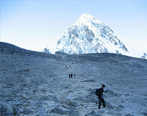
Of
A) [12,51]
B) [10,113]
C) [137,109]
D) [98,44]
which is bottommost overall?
[137,109]

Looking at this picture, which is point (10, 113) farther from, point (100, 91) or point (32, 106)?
point (100, 91)

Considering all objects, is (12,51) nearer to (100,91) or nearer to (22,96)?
(22,96)

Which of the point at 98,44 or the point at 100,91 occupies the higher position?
the point at 98,44

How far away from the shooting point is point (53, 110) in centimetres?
945

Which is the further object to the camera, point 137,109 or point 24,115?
point 137,109

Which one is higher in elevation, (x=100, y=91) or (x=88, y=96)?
(x=100, y=91)

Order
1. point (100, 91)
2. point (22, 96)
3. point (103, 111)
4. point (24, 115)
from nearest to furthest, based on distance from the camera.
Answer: point (24, 115)
point (103, 111)
point (100, 91)
point (22, 96)

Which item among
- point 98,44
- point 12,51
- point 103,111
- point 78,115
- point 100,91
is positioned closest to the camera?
point 78,115

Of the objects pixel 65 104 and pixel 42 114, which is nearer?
pixel 42 114

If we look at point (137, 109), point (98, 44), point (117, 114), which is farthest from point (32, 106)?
point (98, 44)

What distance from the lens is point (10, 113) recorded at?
7.41 metres

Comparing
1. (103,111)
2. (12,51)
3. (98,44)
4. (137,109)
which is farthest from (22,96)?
(98,44)

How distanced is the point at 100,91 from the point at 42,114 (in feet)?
12.8

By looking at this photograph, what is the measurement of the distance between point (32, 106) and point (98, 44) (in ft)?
633
